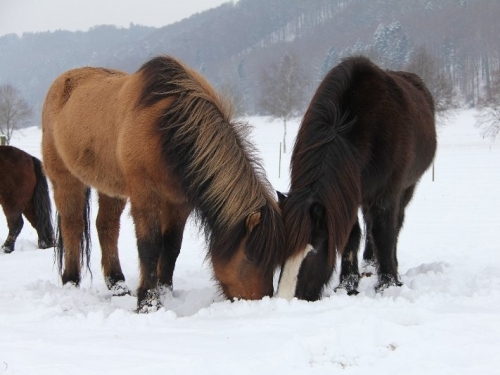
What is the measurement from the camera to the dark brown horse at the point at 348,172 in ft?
14.3

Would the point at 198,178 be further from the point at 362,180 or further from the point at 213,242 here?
the point at 362,180

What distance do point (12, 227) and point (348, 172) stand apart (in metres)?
7.32

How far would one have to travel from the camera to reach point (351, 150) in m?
4.86

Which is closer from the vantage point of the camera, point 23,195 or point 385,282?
point 385,282

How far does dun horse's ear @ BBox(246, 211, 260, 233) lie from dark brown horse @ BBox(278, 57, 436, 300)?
0.29 metres

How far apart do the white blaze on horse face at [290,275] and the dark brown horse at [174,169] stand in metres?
0.10

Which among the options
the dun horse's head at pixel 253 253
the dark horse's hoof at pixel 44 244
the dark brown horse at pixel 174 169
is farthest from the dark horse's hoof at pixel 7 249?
the dun horse's head at pixel 253 253

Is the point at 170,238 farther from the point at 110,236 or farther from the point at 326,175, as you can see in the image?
the point at 326,175

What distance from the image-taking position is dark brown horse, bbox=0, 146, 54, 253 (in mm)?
9688

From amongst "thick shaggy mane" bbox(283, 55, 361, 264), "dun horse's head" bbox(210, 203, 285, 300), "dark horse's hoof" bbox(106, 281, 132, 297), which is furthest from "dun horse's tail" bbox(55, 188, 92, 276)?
"thick shaggy mane" bbox(283, 55, 361, 264)

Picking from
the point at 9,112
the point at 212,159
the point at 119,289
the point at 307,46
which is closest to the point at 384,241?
the point at 212,159

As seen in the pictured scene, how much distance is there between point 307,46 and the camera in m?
111

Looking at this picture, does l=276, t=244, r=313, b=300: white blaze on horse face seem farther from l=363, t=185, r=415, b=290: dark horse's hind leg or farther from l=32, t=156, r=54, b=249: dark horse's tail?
l=32, t=156, r=54, b=249: dark horse's tail

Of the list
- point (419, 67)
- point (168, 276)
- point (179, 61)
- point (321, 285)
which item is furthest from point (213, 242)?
point (419, 67)
